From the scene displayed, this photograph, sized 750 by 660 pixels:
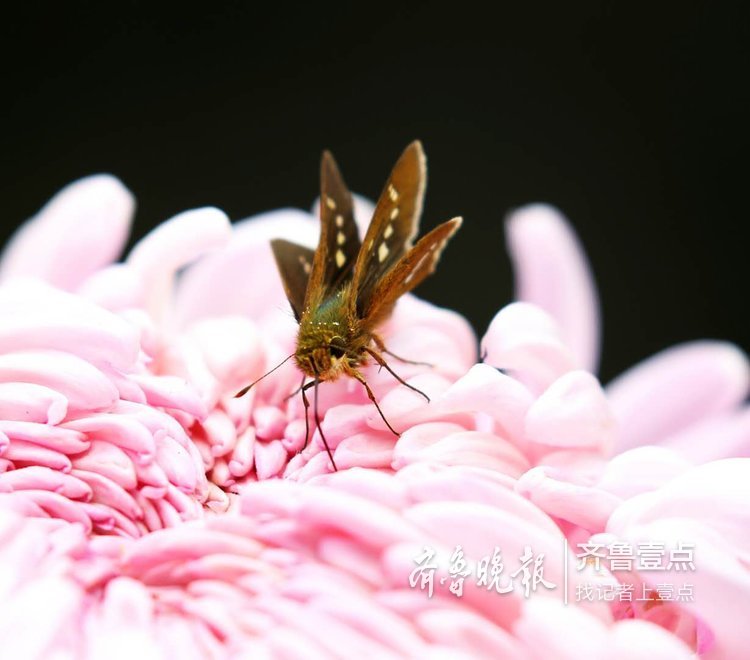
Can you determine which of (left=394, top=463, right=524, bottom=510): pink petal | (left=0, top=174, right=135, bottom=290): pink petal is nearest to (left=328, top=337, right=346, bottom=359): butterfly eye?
(left=394, top=463, right=524, bottom=510): pink petal

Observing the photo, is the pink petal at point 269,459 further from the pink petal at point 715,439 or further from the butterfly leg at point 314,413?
the pink petal at point 715,439

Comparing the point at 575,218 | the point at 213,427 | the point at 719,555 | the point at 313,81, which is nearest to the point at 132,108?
the point at 313,81

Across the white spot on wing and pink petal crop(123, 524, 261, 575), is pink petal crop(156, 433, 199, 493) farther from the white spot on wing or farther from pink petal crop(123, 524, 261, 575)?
the white spot on wing

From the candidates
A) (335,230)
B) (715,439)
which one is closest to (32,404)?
(335,230)

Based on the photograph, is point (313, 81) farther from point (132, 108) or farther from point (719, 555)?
point (719, 555)

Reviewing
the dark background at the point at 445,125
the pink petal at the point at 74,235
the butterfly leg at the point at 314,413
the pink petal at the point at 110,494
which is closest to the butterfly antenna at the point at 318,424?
the butterfly leg at the point at 314,413

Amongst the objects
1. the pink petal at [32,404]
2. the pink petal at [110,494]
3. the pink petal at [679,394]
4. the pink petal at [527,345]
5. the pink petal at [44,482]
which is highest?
the pink petal at [679,394]

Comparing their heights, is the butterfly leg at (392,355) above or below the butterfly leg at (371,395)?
above
